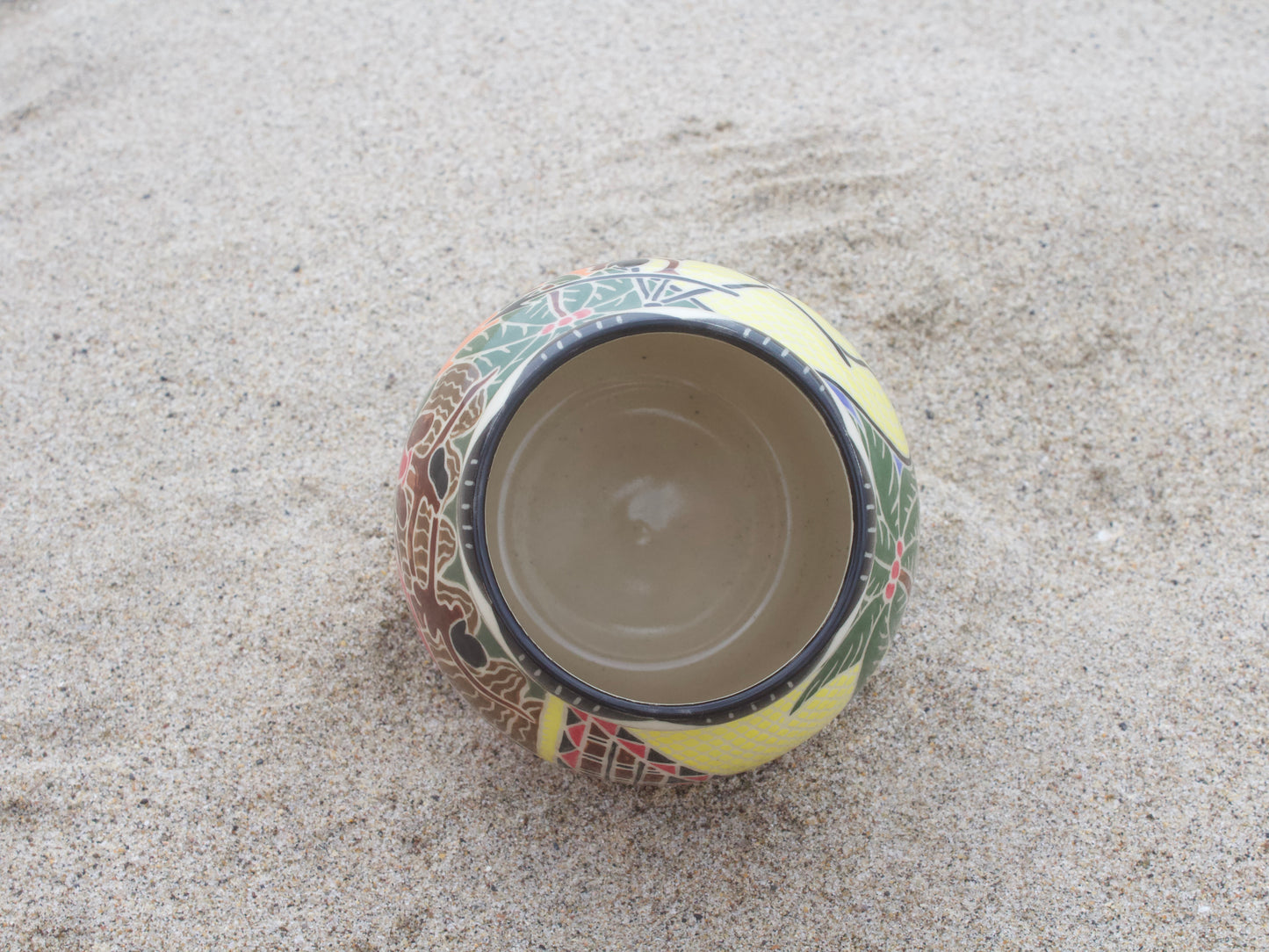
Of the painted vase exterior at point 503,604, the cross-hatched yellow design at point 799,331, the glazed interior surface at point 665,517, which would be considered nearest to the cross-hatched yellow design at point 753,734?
the painted vase exterior at point 503,604

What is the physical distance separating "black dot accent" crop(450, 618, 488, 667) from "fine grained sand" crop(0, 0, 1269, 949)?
1.14 ft

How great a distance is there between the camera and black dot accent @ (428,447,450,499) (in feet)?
2.92

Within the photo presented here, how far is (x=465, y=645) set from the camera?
0.90 meters

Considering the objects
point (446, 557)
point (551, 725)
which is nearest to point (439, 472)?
point (446, 557)

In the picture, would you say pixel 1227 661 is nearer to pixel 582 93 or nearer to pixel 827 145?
pixel 827 145

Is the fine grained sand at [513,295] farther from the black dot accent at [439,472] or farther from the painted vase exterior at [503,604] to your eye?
the black dot accent at [439,472]

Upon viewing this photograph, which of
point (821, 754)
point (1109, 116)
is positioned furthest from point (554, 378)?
point (1109, 116)

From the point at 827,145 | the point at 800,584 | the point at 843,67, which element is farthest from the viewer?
the point at 843,67

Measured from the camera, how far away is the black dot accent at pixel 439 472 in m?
0.89

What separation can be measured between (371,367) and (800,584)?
736 mm

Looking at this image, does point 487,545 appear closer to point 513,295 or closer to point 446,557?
point 446,557

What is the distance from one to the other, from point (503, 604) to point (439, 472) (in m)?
0.16

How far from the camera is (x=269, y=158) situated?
162 centimetres

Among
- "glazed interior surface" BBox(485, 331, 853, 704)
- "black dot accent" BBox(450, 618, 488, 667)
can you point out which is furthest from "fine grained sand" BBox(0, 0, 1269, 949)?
"black dot accent" BBox(450, 618, 488, 667)
